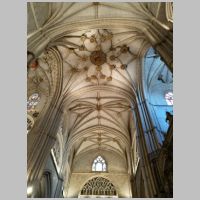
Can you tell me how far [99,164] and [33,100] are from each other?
9.29 meters

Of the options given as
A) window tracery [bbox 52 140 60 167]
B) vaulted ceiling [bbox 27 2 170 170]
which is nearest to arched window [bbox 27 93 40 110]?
vaulted ceiling [bbox 27 2 170 170]

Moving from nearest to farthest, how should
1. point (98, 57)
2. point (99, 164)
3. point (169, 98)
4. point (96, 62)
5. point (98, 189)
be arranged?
point (169, 98) < point (98, 57) < point (96, 62) < point (98, 189) < point (99, 164)

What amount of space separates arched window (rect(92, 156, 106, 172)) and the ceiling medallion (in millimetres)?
10184

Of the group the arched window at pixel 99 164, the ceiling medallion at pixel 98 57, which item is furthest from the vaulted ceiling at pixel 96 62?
the arched window at pixel 99 164

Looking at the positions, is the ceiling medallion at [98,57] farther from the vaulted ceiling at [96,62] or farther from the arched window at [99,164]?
the arched window at [99,164]

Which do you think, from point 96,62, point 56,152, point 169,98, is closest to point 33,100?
point 56,152

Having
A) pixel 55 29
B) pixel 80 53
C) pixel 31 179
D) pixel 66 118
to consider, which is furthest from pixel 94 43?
pixel 31 179

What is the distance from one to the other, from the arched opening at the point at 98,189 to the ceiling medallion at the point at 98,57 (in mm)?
10559

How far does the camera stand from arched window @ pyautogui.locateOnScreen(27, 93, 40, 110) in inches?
605

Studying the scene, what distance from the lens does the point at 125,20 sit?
40.4ft

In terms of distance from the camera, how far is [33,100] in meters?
16.0

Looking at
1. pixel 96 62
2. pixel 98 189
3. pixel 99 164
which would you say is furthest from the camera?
pixel 99 164

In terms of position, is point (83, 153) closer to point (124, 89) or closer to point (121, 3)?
point (124, 89)

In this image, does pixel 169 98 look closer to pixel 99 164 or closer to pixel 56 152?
pixel 56 152
